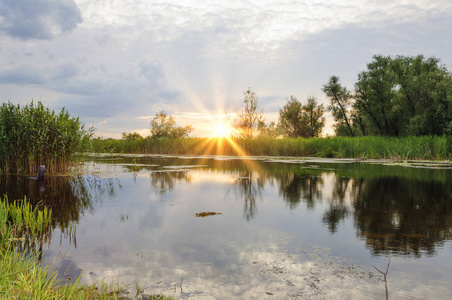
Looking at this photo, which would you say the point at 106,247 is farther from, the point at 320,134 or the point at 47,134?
the point at 320,134

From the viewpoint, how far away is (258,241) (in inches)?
248

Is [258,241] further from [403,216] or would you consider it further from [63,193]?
[63,193]

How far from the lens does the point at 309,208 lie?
31.1ft

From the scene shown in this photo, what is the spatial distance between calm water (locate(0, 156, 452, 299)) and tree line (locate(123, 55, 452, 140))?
31.8 m

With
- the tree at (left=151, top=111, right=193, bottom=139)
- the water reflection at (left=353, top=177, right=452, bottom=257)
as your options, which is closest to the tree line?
the tree at (left=151, top=111, right=193, bottom=139)

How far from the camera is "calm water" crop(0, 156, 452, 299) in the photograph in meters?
4.43

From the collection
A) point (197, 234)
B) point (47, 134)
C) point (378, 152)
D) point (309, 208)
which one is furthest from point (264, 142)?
point (197, 234)

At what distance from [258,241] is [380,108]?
52898mm

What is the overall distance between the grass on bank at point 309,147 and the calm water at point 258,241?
1204 cm

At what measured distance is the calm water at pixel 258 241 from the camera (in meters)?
4.43

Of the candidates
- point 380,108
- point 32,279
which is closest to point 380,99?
point 380,108

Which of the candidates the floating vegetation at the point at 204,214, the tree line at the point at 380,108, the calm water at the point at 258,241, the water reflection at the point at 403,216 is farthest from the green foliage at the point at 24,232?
the tree line at the point at 380,108

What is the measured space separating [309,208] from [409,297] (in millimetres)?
5449

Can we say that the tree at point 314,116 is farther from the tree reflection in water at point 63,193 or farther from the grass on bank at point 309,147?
the tree reflection in water at point 63,193
